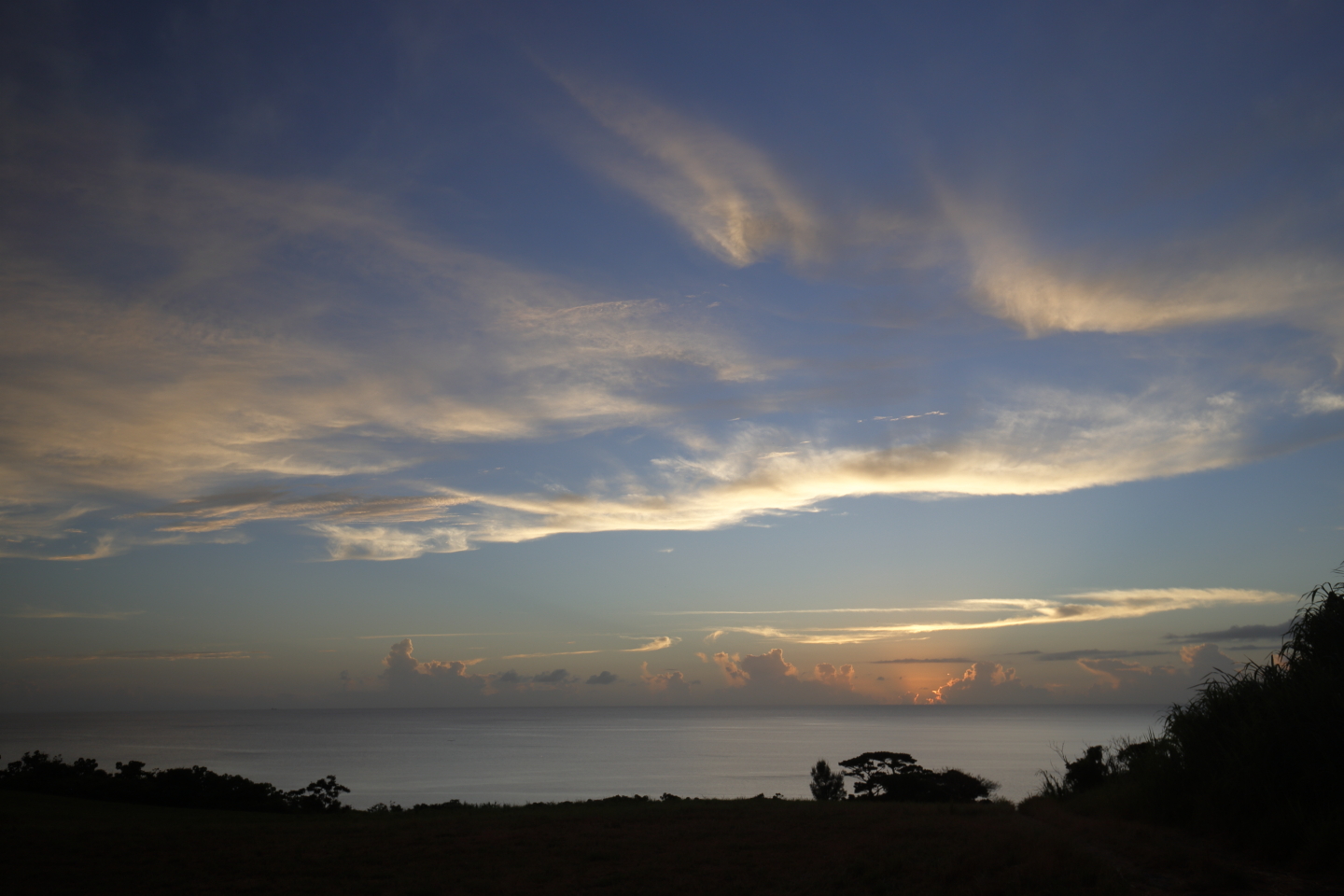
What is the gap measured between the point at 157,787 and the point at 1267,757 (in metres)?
27.5

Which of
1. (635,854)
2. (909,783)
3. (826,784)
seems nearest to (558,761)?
(826,784)

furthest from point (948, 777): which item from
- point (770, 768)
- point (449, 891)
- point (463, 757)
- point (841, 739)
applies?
point (841, 739)

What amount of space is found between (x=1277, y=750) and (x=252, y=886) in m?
15.0

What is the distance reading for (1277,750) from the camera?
36.7ft

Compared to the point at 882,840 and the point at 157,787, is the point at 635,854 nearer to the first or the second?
the point at 882,840

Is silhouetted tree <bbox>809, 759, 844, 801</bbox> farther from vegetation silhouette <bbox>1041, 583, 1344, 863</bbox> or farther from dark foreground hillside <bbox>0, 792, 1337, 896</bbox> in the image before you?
vegetation silhouette <bbox>1041, 583, 1344, 863</bbox>

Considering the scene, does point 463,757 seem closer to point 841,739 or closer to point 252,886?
point 841,739

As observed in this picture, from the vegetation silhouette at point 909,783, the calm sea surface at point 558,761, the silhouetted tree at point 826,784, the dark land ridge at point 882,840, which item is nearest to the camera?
the dark land ridge at point 882,840

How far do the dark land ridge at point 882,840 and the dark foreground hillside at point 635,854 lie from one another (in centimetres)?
5

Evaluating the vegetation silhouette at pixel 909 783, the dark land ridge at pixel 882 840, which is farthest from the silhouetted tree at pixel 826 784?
the dark land ridge at pixel 882 840

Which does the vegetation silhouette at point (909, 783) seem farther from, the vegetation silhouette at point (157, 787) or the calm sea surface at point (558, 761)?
the calm sea surface at point (558, 761)

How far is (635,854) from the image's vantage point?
44.3 ft

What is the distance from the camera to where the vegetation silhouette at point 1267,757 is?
10133 mm

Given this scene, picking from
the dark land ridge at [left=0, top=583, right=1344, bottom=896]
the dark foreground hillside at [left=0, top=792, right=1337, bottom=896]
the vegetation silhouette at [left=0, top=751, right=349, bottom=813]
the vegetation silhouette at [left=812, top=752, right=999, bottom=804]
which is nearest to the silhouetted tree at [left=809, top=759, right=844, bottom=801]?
the vegetation silhouette at [left=812, top=752, right=999, bottom=804]
